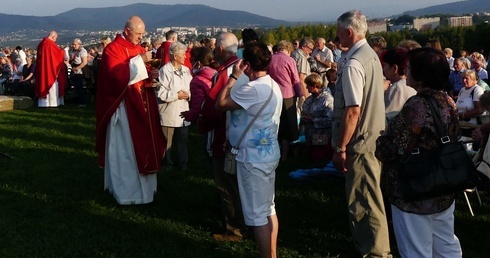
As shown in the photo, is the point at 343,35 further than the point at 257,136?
Yes

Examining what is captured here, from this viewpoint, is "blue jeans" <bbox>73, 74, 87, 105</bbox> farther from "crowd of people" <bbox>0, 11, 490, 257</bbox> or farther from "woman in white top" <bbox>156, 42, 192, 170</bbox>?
"woman in white top" <bbox>156, 42, 192, 170</bbox>

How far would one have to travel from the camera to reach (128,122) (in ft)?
21.9

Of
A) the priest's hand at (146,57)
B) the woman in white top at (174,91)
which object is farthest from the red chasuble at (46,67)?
the priest's hand at (146,57)

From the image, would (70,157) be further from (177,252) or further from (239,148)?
(239,148)

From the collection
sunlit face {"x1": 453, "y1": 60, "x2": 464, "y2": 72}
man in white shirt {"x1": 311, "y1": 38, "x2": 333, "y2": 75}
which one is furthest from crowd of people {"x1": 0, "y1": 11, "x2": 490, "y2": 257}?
man in white shirt {"x1": 311, "y1": 38, "x2": 333, "y2": 75}

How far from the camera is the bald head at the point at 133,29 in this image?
659cm

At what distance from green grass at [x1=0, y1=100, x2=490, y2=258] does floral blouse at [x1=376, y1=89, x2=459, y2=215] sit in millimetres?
1643

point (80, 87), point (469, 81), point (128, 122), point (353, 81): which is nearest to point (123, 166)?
point (128, 122)

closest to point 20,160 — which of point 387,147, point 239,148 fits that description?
point 239,148

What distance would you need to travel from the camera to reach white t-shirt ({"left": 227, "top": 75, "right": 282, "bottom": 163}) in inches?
169

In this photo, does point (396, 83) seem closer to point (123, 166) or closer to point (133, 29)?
point (133, 29)

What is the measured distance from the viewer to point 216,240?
17.8ft

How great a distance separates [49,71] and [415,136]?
13.1 m

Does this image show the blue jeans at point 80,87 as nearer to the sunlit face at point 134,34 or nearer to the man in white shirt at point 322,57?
the man in white shirt at point 322,57
